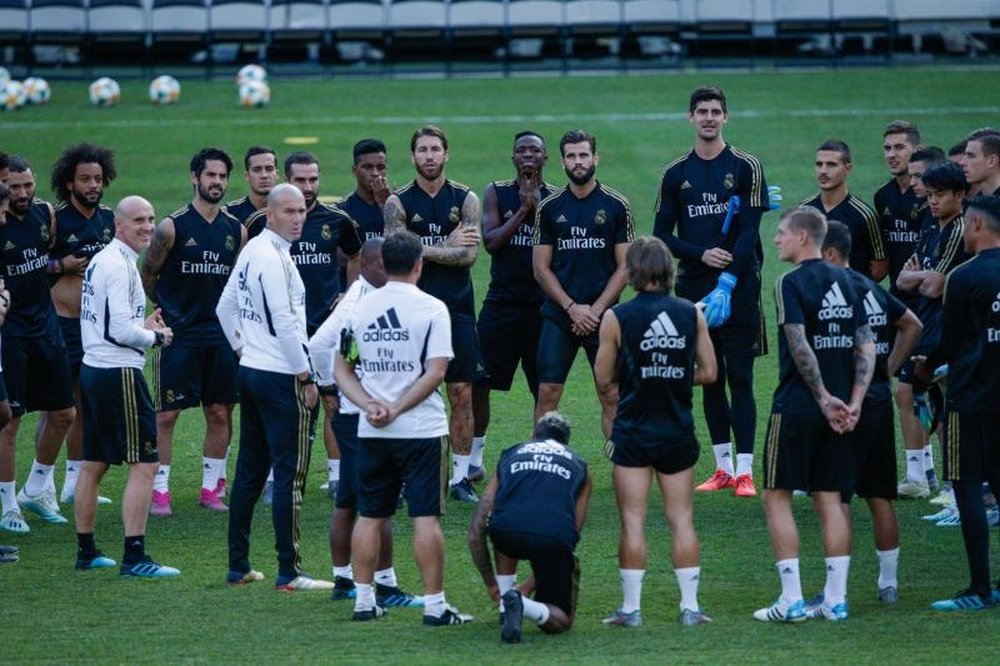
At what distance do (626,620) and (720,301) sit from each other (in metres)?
3.30

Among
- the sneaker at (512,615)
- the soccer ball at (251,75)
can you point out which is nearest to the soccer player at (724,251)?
the sneaker at (512,615)

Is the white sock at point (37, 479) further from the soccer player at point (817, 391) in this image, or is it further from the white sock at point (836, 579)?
the white sock at point (836, 579)

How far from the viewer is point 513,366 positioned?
12.0 m

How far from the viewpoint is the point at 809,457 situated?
869 cm

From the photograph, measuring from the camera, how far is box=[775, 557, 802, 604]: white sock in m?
8.52

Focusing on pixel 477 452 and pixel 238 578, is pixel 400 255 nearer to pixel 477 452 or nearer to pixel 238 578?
pixel 238 578

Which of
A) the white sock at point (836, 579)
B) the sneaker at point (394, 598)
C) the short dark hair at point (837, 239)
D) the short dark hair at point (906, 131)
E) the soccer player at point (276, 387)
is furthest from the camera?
the short dark hair at point (906, 131)

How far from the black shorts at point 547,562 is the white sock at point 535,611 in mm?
112

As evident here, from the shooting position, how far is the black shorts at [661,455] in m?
8.55

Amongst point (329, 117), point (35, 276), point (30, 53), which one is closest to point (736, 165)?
point (35, 276)

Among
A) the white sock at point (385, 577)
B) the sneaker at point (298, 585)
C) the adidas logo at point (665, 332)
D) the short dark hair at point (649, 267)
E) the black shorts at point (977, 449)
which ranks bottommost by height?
the sneaker at point (298, 585)

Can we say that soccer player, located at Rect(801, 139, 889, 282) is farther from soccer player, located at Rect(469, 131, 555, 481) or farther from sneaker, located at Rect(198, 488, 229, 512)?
sneaker, located at Rect(198, 488, 229, 512)

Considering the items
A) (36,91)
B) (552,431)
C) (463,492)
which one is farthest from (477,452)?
(36,91)

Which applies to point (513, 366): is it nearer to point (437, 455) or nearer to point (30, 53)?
point (437, 455)
